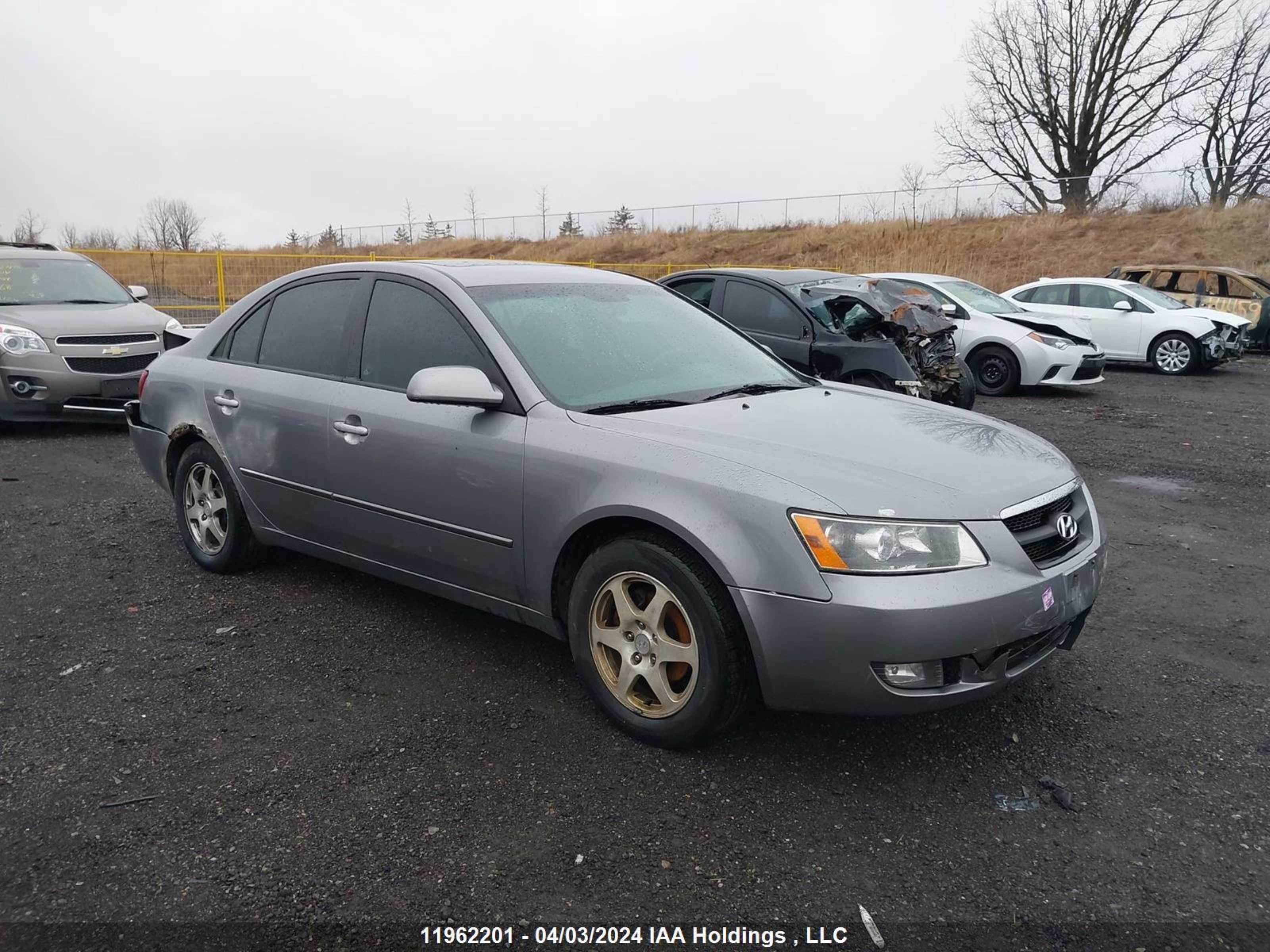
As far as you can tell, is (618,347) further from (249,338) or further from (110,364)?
(110,364)

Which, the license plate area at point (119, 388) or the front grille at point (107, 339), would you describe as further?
the license plate area at point (119, 388)

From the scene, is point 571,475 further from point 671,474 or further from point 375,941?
point 375,941

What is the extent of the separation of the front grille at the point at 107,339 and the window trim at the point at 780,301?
542cm

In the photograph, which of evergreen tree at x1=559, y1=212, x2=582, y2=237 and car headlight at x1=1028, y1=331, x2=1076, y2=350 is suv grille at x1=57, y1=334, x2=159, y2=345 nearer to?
car headlight at x1=1028, y1=331, x2=1076, y2=350

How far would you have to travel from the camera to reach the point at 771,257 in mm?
36938

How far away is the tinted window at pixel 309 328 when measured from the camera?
14.0ft

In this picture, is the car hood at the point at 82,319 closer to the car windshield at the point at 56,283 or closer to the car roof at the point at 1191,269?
the car windshield at the point at 56,283

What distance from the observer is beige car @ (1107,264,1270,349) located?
1695 centimetres

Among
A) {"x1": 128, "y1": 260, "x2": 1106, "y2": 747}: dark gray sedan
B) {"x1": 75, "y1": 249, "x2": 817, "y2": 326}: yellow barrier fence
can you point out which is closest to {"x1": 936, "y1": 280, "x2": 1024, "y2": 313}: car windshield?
{"x1": 128, "y1": 260, "x2": 1106, "y2": 747}: dark gray sedan

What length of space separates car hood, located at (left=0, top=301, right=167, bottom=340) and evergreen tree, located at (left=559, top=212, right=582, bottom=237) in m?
35.2

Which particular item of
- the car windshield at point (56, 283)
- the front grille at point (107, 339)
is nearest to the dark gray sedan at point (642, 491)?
the front grille at point (107, 339)

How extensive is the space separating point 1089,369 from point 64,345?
11893 mm

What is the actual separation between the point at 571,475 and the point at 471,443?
51cm

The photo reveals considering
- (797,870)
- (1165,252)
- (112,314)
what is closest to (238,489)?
(797,870)
